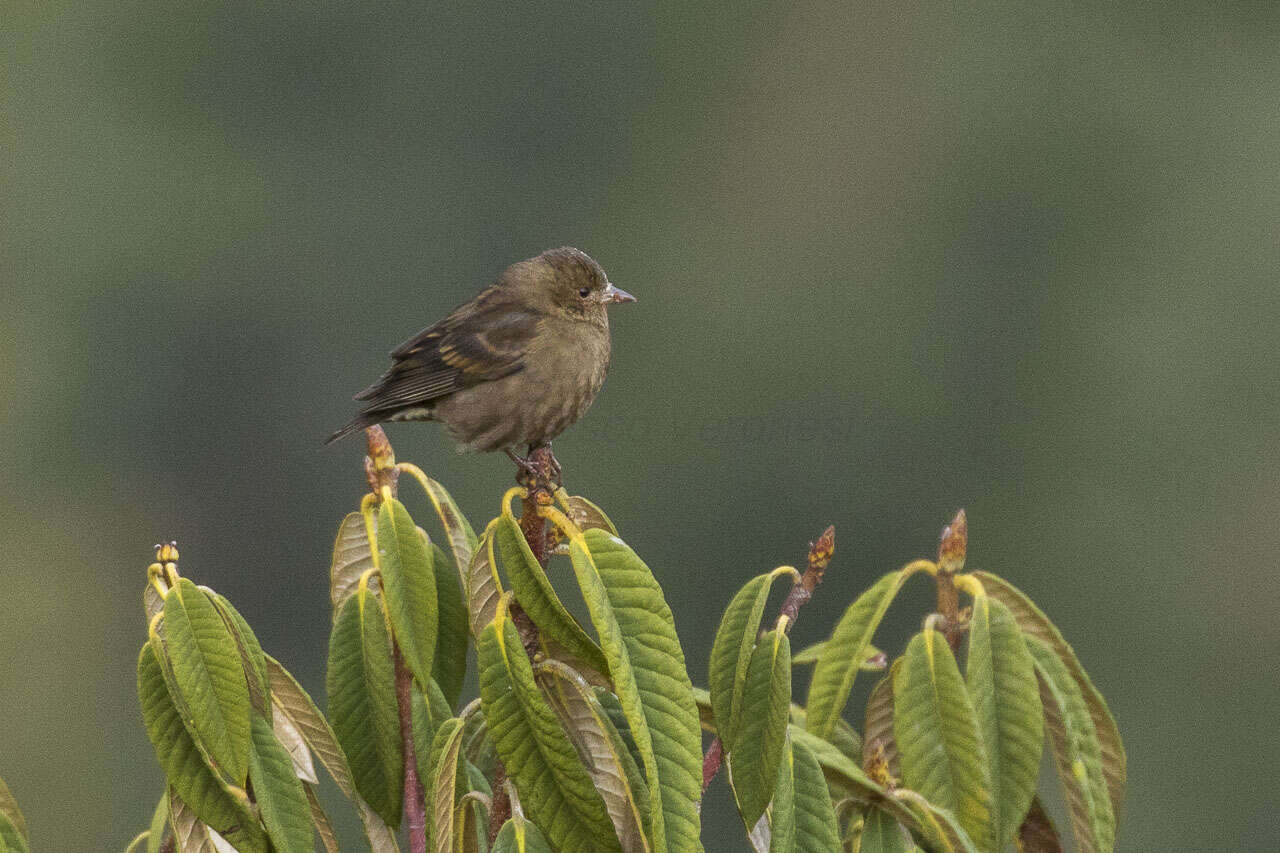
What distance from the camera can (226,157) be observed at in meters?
36.7

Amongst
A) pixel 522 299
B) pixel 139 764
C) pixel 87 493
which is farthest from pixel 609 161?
pixel 522 299

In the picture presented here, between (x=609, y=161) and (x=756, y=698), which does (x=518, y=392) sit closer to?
(x=756, y=698)

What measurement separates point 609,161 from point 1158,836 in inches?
787

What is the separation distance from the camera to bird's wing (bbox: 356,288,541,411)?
4773 mm

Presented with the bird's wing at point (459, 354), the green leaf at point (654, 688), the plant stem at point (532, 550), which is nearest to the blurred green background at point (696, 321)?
the bird's wing at point (459, 354)

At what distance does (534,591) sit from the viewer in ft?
7.94

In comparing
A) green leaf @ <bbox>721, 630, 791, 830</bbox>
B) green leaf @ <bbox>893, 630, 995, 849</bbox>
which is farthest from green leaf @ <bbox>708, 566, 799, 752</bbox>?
green leaf @ <bbox>893, 630, 995, 849</bbox>

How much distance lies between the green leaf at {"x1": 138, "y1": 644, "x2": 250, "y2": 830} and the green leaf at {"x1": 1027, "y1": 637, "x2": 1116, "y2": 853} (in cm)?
141

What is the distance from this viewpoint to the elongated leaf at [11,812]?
269 cm

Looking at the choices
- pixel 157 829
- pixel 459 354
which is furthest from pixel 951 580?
pixel 459 354

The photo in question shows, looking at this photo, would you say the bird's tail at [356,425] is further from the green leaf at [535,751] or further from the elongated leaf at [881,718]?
the green leaf at [535,751]

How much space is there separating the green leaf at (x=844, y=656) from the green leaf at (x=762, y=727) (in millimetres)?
419

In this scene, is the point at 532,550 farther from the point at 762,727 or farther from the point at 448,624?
the point at 762,727

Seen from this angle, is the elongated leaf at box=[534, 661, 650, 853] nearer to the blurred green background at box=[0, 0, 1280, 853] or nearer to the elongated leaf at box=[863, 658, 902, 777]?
the elongated leaf at box=[863, 658, 902, 777]
